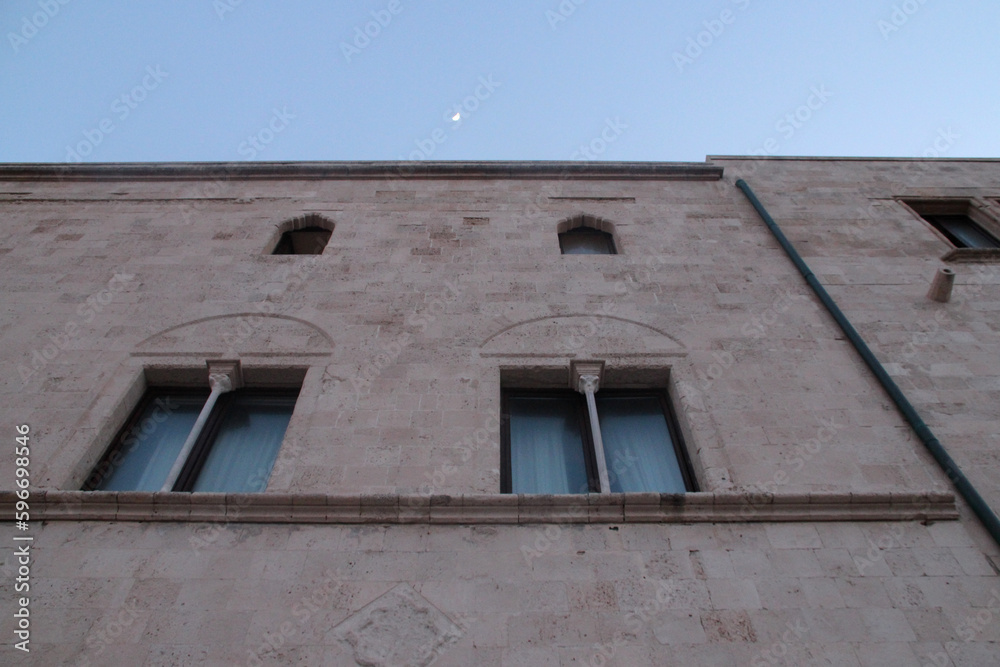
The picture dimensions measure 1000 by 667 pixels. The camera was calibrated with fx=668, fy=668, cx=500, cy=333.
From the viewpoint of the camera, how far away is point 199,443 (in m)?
6.09

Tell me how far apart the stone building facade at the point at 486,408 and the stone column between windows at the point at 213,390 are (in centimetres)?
6

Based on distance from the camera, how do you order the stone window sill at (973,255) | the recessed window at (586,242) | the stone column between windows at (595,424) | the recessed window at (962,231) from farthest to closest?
the recessed window at (962,231) → the recessed window at (586,242) → the stone window sill at (973,255) → the stone column between windows at (595,424)

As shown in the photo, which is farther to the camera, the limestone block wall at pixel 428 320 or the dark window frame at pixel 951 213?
the dark window frame at pixel 951 213

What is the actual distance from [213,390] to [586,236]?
5.41m

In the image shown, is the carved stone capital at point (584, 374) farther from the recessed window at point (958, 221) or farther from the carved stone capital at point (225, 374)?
the recessed window at point (958, 221)

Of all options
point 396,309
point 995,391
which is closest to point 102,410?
point 396,309

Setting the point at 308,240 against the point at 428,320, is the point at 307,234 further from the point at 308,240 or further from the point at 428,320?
the point at 428,320

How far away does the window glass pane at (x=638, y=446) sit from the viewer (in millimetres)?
5887

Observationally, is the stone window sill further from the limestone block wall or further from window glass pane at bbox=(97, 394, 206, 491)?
window glass pane at bbox=(97, 394, 206, 491)

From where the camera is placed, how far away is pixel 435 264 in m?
8.37

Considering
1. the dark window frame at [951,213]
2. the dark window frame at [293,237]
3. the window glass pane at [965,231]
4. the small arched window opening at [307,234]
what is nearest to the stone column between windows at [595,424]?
the dark window frame at [293,237]

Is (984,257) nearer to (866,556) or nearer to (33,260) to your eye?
(866,556)

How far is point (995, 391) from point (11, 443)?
9079 mm

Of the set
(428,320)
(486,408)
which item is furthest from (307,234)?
(486,408)
